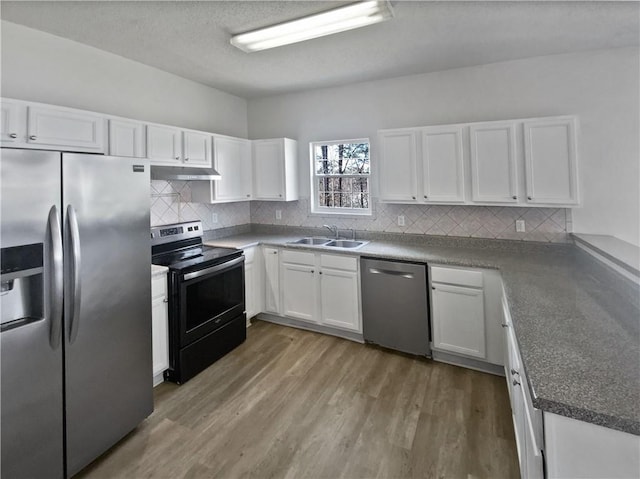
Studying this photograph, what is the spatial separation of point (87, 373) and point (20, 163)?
1.13 metres

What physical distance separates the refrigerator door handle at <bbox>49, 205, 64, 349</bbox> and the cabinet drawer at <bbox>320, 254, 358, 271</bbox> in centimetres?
220

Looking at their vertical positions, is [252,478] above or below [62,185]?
below

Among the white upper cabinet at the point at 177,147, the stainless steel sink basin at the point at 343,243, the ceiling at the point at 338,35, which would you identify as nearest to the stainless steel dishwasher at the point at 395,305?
the stainless steel sink basin at the point at 343,243

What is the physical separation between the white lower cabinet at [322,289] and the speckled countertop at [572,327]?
1.69 ft

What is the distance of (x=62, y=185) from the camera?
165 cm

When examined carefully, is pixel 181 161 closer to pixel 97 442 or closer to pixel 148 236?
pixel 148 236

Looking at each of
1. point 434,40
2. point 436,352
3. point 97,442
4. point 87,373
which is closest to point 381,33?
point 434,40

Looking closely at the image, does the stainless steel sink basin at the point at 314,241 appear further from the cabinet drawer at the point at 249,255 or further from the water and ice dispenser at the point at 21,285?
the water and ice dispenser at the point at 21,285

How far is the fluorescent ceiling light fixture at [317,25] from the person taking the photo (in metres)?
2.08

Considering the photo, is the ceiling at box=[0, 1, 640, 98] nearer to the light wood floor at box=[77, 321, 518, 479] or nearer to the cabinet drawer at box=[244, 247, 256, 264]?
the cabinet drawer at box=[244, 247, 256, 264]

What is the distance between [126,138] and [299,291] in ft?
7.00

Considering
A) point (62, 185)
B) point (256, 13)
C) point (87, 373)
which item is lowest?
point (87, 373)

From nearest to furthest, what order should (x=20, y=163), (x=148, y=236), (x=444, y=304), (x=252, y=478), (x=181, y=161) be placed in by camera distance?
(x=20, y=163) < (x=252, y=478) < (x=148, y=236) < (x=444, y=304) < (x=181, y=161)

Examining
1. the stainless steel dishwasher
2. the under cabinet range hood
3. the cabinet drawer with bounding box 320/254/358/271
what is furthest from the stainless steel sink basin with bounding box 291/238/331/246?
the under cabinet range hood
